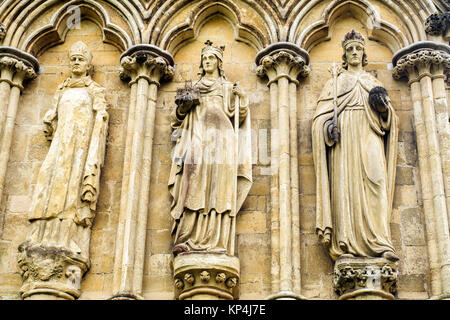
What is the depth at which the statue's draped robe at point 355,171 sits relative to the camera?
394 inches

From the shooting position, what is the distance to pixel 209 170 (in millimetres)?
10453

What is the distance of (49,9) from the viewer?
12.3 meters

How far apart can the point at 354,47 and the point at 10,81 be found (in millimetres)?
4525

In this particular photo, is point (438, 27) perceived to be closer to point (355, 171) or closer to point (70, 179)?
point (355, 171)

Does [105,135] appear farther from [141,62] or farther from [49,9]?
[49,9]

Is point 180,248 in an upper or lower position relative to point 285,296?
upper

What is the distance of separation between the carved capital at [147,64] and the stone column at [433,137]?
3020 mm

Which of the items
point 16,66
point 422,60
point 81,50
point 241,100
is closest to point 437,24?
point 422,60

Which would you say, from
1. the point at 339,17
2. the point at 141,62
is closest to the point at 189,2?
the point at 141,62

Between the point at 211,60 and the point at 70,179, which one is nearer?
the point at 70,179

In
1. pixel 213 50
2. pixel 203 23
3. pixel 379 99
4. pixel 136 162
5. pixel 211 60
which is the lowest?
pixel 136 162

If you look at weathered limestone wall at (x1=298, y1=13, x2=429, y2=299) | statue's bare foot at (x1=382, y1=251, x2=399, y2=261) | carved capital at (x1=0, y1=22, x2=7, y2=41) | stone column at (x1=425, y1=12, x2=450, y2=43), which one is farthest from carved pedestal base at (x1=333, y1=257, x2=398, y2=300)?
carved capital at (x1=0, y1=22, x2=7, y2=41)

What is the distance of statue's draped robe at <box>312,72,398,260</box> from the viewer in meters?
10.0
